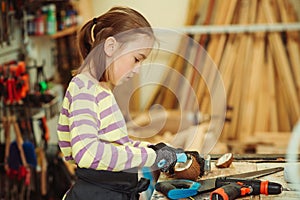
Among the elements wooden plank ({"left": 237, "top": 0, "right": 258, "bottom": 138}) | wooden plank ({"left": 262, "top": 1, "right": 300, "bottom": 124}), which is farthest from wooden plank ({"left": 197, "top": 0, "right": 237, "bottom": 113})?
wooden plank ({"left": 262, "top": 1, "right": 300, "bottom": 124})

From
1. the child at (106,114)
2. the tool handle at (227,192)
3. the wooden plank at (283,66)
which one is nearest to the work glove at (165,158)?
the child at (106,114)

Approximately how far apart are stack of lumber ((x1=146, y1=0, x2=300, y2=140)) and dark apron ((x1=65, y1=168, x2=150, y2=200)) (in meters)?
2.77

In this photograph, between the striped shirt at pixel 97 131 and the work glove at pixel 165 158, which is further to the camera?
the work glove at pixel 165 158

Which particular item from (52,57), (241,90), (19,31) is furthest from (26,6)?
(241,90)

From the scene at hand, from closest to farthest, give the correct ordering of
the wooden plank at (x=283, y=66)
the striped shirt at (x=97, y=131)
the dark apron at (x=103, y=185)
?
the striped shirt at (x=97, y=131), the dark apron at (x=103, y=185), the wooden plank at (x=283, y=66)

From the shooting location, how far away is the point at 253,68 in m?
4.47

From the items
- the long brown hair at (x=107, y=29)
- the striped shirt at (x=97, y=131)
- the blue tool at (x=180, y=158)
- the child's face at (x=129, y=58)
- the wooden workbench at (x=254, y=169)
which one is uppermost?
the long brown hair at (x=107, y=29)

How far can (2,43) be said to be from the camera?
3145 millimetres

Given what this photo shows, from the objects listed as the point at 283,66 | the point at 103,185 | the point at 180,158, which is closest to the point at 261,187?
the point at 180,158

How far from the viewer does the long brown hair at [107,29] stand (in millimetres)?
1602

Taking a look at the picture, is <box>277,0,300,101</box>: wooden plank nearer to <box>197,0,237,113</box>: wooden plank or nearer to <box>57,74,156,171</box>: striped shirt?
<box>197,0,237,113</box>: wooden plank

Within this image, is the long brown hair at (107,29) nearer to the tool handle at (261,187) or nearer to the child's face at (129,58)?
the child's face at (129,58)

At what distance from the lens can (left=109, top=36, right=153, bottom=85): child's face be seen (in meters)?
1.62

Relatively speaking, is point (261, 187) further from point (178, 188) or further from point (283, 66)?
point (283, 66)
